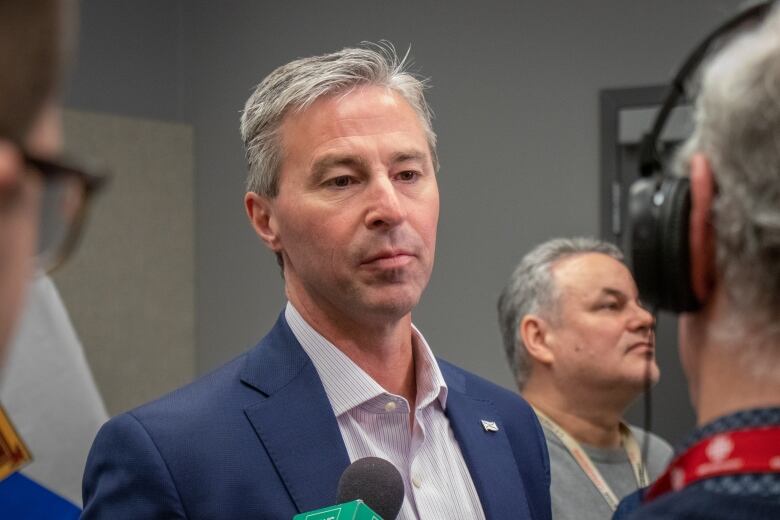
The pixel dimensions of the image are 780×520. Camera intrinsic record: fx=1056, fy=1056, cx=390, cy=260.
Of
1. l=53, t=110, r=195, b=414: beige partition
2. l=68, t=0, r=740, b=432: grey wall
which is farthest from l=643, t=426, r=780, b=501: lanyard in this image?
l=53, t=110, r=195, b=414: beige partition

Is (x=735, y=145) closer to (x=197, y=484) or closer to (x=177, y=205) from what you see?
(x=197, y=484)

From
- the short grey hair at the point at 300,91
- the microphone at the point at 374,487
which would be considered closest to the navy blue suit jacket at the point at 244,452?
the microphone at the point at 374,487

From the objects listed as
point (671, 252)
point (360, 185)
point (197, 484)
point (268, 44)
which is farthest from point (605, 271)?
point (268, 44)

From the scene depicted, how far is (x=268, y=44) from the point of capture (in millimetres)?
4289

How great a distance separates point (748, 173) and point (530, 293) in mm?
1867

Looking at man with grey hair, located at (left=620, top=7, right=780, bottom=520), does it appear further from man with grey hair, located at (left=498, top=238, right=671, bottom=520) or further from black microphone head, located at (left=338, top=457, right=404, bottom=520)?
man with grey hair, located at (left=498, top=238, right=671, bottom=520)

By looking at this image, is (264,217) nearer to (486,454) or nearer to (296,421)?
(296,421)

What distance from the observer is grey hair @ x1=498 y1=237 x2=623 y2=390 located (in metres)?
2.60

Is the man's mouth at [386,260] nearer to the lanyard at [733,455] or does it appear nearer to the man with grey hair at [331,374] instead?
the man with grey hair at [331,374]

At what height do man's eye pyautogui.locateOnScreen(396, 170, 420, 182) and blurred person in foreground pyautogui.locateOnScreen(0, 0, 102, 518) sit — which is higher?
blurred person in foreground pyautogui.locateOnScreen(0, 0, 102, 518)

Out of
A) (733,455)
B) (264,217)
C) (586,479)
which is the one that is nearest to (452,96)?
(586,479)

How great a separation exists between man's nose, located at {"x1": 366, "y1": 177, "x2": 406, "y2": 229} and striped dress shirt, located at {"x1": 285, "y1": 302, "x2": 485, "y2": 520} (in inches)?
7.7

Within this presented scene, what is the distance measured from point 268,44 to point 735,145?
366 centimetres

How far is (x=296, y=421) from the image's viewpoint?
1475mm
